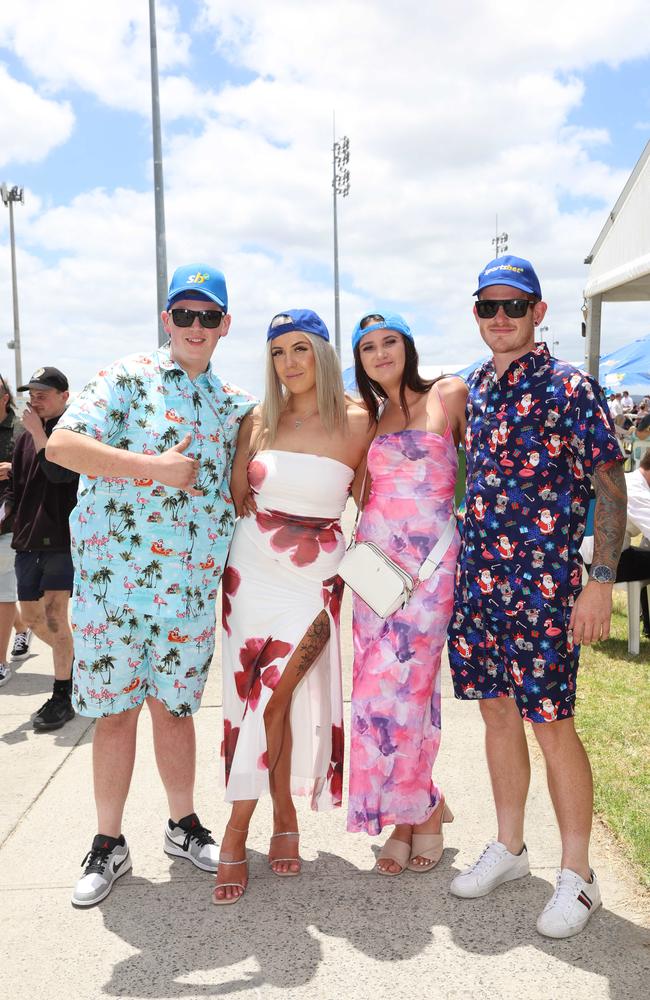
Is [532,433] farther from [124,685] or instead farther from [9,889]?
[9,889]

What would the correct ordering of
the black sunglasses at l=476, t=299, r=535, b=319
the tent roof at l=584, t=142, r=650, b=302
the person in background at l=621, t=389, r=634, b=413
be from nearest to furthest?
the black sunglasses at l=476, t=299, r=535, b=319 → the tent roof at l=584, t=142, r=650, b=302 → the person in background at l=621, t=389, r=634, b=413

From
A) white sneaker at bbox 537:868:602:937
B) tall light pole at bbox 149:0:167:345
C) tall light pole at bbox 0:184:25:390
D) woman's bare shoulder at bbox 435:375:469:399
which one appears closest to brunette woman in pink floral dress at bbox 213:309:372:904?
woman's bare shoulder at bbox 435:375:469:399

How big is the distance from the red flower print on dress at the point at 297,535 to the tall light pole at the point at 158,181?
10993 millimetres

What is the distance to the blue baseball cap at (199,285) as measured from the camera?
3.09 meters

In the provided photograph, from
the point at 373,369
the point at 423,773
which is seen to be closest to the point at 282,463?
the point at 373,369

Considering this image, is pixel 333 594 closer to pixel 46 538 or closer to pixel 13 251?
pixel 46 538

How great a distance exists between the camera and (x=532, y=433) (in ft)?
9.05

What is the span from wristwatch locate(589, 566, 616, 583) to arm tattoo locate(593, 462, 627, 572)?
1 centimetres

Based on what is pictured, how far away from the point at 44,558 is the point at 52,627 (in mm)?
414

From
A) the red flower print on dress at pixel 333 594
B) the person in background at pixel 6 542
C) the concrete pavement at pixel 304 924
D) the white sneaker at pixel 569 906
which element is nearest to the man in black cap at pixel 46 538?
the person in background at pixel 6 542

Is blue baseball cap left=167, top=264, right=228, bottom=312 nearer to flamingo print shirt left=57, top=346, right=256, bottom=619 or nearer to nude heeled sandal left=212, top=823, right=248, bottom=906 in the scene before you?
flamingo print shirt left=57, top=346, right=256, bottom=619

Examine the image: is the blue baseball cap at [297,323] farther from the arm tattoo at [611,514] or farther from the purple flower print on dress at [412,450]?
the arm tattoo at [611,514]

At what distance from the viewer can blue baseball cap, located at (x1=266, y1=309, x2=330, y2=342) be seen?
3.18m

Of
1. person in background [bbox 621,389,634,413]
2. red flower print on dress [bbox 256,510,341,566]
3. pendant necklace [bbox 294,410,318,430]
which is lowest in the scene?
red flower print on dress [bbox 256,510,341,566]
